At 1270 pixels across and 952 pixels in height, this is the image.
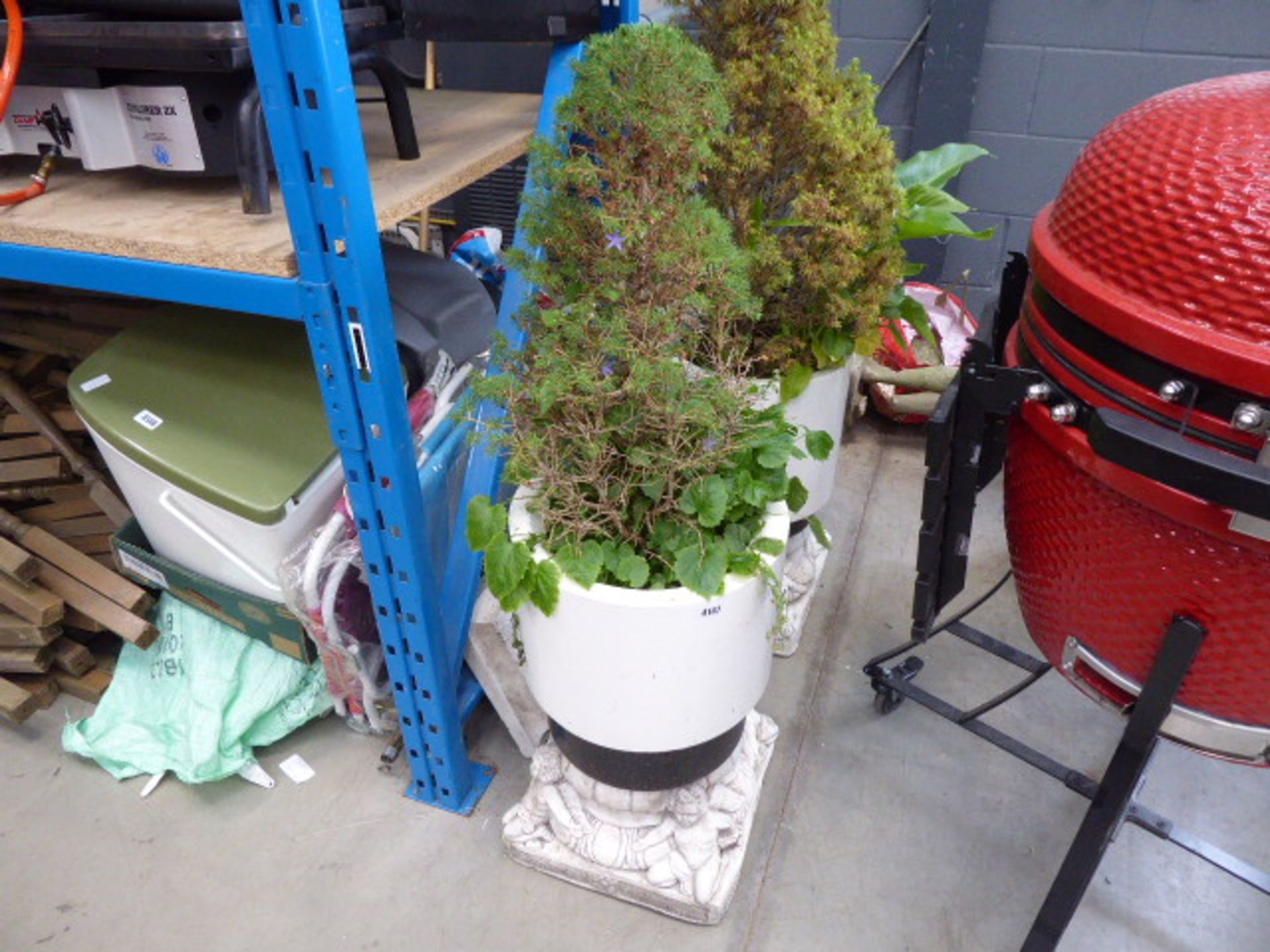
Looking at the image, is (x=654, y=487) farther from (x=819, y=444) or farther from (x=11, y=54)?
(x=11, y=54)

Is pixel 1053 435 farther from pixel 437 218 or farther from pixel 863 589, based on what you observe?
pixel 437 218

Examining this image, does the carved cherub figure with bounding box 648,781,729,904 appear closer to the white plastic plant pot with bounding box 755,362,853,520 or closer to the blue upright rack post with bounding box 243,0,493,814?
the blue upright rack post with bounding box 243,0,493,814

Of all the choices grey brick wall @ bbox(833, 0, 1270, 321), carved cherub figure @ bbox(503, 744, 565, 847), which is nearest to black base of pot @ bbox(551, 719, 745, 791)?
carved cherub figure @ bbox(503, 744, 565, 847)

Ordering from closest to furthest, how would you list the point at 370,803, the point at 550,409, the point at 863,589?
1. the point at 550,409
2. the point at 370,803
3. the point at 863,589

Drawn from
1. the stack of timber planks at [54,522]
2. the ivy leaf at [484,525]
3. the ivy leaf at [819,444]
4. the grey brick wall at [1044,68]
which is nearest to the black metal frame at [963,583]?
the ivy leaf at [819,444]

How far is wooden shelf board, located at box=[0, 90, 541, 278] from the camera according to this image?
927 millimetres

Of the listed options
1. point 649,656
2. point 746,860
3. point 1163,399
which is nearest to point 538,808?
point 746,860

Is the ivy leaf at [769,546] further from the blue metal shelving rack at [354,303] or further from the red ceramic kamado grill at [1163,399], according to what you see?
the blue metal shelving rack at [354,303]

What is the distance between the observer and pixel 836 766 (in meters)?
1.47

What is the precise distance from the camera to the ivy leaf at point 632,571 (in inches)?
39.2

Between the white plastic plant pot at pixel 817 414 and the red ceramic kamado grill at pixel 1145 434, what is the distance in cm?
50

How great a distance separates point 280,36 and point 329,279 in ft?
0.75

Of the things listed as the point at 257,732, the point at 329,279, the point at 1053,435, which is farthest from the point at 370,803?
the point at 1053,435

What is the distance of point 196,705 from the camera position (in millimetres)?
1446
